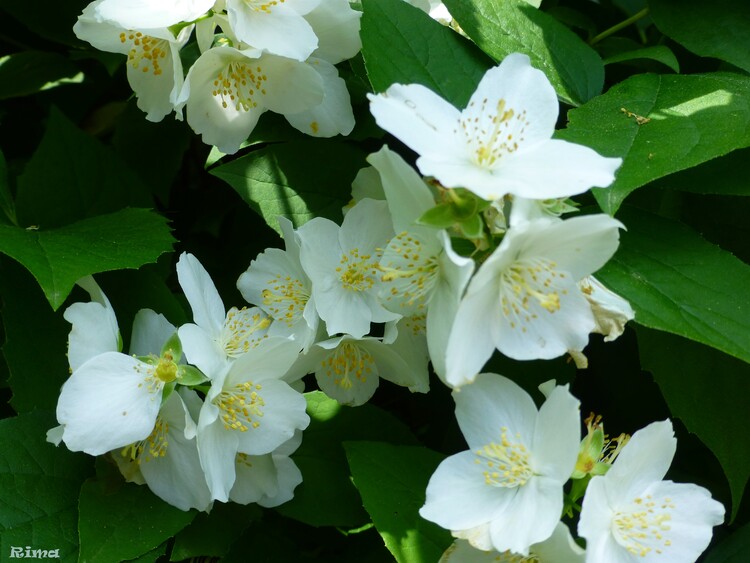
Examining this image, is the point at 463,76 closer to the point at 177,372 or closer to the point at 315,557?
the point at 177,372

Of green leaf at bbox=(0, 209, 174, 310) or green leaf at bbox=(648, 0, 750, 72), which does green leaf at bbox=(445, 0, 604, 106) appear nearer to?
green leaf at bbox=(648, 0, 750, 72)

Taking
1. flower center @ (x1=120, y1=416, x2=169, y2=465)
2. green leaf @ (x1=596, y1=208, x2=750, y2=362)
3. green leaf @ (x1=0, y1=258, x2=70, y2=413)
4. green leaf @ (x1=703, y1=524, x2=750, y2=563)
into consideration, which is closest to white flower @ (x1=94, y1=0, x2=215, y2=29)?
green leaf @ (x1=0, y1=258, x2=70, y2=413)

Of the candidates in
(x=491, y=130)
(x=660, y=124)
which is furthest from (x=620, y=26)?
(x=491, y=130)

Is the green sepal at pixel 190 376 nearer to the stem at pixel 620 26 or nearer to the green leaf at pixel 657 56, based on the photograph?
the green leaf at pixel 657 56

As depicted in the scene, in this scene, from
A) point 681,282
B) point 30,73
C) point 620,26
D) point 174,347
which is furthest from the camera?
point 30,73

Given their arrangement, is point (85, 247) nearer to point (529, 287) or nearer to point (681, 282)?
point (529, 287)

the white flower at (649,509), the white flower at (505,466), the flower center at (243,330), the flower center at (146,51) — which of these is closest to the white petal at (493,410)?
the white flower at (505,466)

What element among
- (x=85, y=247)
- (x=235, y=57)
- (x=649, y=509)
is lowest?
(x=649, y=509)
